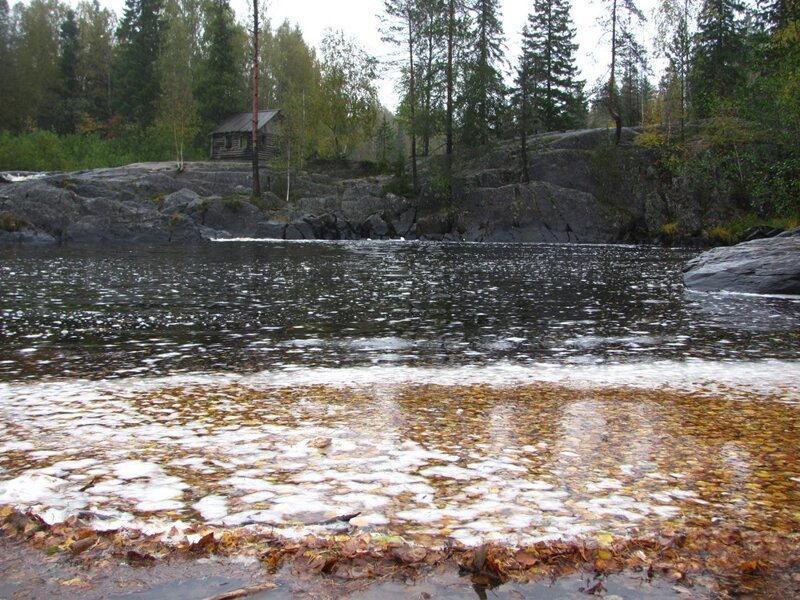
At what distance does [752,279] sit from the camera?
20.9 m

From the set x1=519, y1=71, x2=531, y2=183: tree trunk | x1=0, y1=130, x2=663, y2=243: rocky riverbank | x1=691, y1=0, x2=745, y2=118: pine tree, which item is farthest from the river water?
x1=691, y1=0, x2=745, y2=118: pine tree

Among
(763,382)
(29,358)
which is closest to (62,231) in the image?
(29,358)

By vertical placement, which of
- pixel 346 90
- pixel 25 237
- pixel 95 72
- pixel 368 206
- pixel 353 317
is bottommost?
pixel 353 317

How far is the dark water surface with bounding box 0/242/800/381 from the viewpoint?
10.6m

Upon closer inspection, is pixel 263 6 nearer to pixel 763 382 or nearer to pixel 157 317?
pixel 157 317

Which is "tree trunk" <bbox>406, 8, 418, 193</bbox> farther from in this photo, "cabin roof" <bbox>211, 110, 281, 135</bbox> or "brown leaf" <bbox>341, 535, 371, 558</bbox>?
"brown leaf" <bbox>341, 535, 371, 558</bbox>

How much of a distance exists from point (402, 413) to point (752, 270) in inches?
714

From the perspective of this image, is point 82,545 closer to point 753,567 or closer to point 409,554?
point 409,554

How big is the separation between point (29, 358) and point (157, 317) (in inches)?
171

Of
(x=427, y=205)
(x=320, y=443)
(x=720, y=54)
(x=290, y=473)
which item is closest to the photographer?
(x=290, y=473)

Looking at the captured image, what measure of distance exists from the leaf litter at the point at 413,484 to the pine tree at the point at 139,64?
78706 mm

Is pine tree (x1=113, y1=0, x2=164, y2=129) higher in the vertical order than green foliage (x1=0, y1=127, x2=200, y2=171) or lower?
higher

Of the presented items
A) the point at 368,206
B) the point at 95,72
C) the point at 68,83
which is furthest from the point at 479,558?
the point at 95,72

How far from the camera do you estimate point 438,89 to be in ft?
182
